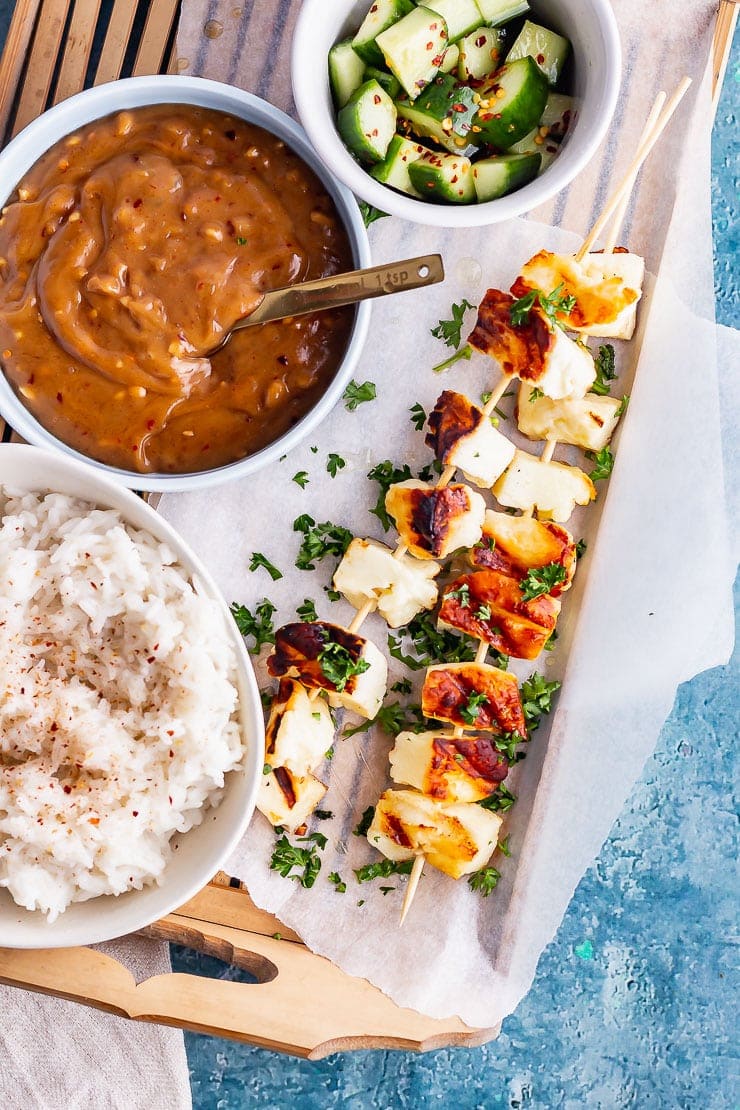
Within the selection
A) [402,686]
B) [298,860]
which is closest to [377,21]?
[402,686]

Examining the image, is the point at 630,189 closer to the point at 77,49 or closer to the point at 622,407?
the point at 622,407

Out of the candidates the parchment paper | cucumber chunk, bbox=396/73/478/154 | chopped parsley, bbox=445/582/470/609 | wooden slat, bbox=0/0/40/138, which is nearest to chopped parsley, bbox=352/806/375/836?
the parchment paper

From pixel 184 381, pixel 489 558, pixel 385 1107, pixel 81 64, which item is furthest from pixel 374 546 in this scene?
pixel 385 1107

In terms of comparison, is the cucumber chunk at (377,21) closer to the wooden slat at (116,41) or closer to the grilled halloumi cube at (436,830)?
the wooden slat at (116,41)

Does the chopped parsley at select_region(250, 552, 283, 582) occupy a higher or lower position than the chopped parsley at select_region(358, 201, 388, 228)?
lower

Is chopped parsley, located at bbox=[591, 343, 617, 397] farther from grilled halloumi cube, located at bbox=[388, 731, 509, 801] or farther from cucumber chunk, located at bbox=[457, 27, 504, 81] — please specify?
grilled halloumi cube, located at bbox=[388, 731, 509, 801]

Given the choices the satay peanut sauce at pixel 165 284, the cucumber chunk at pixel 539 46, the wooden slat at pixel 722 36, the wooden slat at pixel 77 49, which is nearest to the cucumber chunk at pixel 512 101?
the cucumber chunk at pixel 539 46
